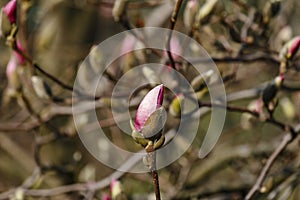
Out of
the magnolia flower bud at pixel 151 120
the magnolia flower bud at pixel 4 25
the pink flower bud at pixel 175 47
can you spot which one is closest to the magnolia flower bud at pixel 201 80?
the pink flower bud at pixel 175 47

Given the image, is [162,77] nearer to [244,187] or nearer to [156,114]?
[156,114]

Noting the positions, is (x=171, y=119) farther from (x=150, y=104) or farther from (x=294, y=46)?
(x=150, y=104)

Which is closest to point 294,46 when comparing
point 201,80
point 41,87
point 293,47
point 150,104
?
point 293,47

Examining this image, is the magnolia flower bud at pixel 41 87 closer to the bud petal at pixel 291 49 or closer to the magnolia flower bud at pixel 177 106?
the magnolia flower bud at pixel 177 106

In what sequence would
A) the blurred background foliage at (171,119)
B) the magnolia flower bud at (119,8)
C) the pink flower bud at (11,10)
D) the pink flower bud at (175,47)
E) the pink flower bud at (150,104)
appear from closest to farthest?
the pink flower bud at (150,104)
the pink flower bud at (11,10)
the magnolia flower bud at (119,8)
the pink flower bud at (175,47)
the blurred background foliage at (171,119)

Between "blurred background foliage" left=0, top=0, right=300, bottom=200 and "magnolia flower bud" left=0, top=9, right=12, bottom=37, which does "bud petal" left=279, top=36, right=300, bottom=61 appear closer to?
"blurred background foliage" left=0, top=0, right=300, bottom=200

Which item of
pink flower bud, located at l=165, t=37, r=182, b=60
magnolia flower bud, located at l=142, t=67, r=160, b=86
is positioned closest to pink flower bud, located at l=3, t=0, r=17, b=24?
magnolia flower bud, located at l=142, t=67, r=160, b=86
